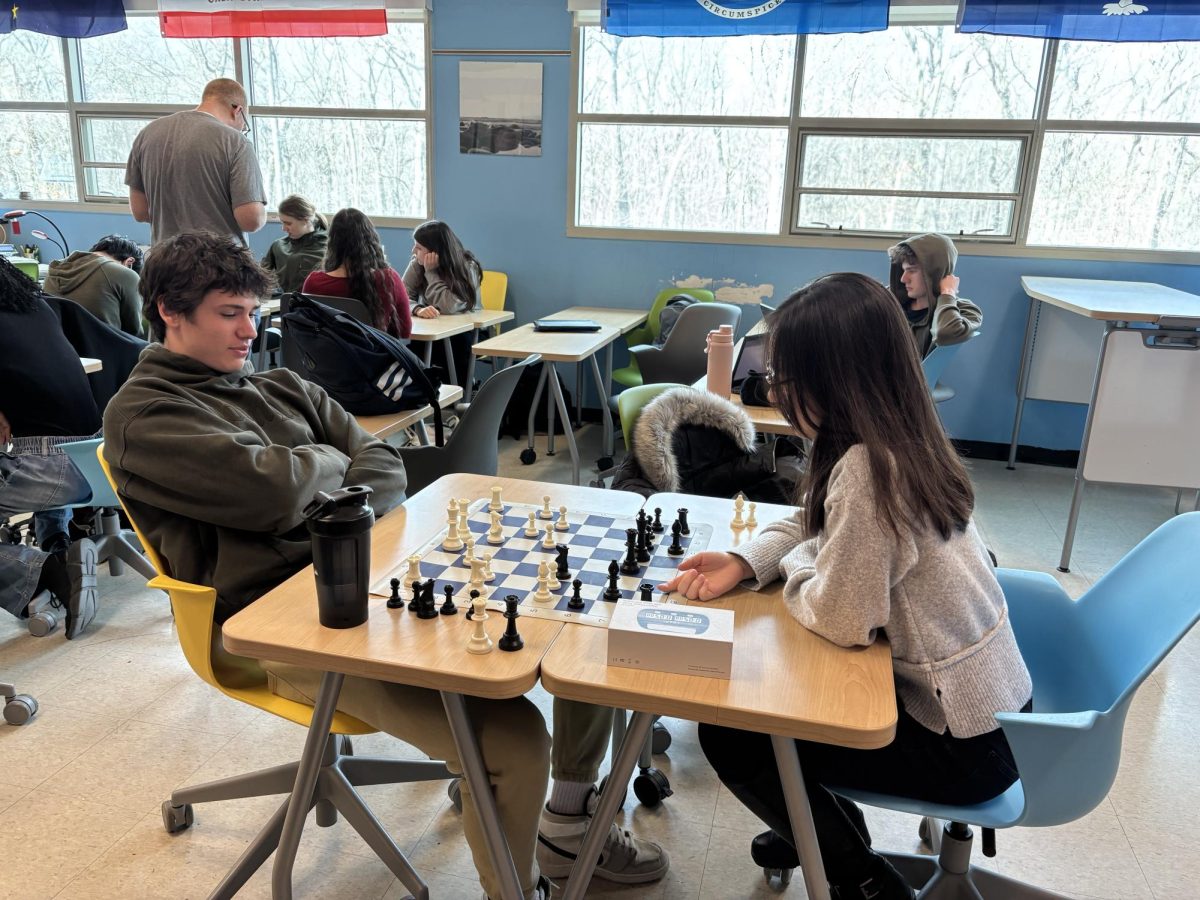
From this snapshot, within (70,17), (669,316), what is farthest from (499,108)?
(70,17)

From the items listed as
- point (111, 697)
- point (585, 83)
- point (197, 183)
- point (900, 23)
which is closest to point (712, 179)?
point (585, 83)

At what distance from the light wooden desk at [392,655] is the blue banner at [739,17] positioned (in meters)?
4.12

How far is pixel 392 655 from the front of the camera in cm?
117

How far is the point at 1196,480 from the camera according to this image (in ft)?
10.6

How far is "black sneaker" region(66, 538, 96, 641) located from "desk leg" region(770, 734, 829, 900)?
2.31 metres

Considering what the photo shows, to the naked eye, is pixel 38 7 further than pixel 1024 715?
Yes

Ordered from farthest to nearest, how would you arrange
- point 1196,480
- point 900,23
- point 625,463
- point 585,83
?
point 585,83 → point 900,23 → point 1196,480 → point 625,463

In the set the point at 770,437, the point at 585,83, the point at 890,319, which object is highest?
the point at 585,83

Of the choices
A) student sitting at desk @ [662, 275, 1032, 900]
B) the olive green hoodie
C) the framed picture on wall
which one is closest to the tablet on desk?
the framed picture on wall

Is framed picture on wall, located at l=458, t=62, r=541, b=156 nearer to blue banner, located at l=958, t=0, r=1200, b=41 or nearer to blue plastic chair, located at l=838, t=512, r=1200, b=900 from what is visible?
blue banner, located at l=958, t=0, r=1200, b=41

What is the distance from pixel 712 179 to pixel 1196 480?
306cm

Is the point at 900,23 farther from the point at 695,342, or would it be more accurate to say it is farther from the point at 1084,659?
the point at 1084,659

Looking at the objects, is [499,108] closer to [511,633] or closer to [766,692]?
[511,633]

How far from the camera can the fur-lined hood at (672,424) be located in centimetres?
224
